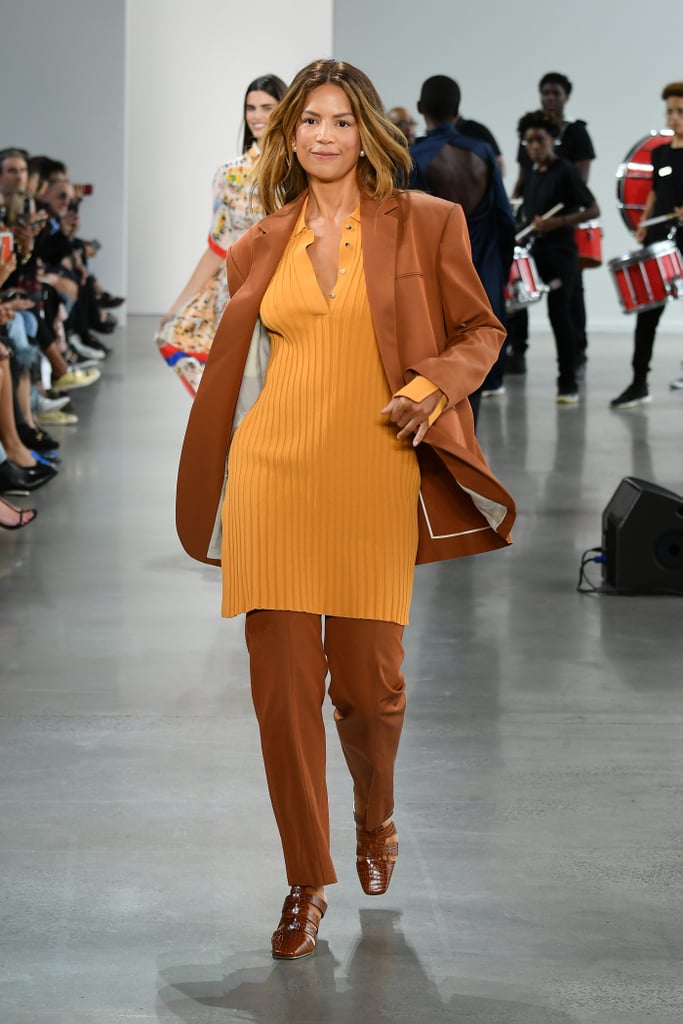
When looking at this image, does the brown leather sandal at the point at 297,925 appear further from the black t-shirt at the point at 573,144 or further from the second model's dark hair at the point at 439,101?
the black t-shirt at the point at 573,144

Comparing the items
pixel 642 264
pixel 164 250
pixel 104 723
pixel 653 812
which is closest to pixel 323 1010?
pixel 653 812

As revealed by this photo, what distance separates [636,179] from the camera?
9273 millimetres

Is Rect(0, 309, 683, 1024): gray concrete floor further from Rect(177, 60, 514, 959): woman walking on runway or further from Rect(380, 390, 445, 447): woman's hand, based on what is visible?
Rect(380, 390, 445, 447): woman's hand

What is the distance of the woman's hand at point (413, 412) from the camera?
2.30 metres

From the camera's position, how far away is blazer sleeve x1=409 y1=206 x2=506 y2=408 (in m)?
2.38

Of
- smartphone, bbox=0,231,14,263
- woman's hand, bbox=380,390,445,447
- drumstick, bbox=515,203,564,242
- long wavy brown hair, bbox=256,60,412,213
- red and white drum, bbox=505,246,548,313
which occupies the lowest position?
red and white drum, bbox=505,246,548,313

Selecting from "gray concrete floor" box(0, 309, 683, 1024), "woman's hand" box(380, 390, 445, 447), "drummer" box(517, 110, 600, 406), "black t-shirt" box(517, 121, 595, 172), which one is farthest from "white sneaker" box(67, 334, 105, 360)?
"woman's hand" box(380, 390, 445, 447)

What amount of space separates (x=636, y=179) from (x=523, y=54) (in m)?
5.47

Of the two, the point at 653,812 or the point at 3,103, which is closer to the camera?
the point at 653,812

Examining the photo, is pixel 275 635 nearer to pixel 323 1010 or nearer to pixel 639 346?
pixel 323 1010

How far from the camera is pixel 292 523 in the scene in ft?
7.80

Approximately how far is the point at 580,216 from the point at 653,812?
20.4 feet

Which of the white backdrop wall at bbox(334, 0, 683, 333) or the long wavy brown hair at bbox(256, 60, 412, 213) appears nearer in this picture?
the long wavy brown hair at bbox(256, 60, 412, 213)

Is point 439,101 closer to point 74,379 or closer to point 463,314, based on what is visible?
point 463,314
